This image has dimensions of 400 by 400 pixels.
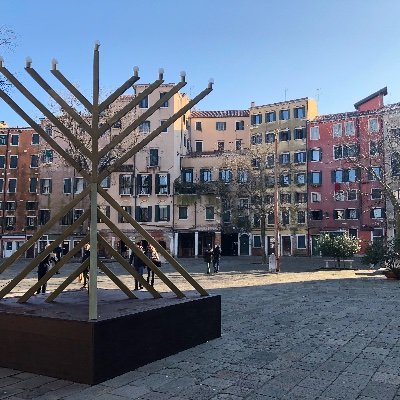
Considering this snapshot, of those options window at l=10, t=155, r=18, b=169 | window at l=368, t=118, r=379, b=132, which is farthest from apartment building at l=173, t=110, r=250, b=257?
window at l=10, t=155, r=18, b=169

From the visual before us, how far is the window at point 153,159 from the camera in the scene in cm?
5539

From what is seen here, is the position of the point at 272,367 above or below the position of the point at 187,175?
below

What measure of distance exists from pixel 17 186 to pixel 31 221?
16.3 feet

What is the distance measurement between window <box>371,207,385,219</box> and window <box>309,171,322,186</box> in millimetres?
7018

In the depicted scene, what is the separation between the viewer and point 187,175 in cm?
5712

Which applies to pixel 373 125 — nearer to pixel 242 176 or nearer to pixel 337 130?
pixel 337 130

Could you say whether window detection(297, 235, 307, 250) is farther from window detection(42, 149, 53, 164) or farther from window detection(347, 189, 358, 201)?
window detection(42, 149, 53, 164)

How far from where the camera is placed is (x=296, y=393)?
6141 millimetres

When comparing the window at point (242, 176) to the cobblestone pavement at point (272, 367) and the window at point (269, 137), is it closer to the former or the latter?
the window at point (269, 137)

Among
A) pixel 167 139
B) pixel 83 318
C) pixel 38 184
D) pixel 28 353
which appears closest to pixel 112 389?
pixel 83 318

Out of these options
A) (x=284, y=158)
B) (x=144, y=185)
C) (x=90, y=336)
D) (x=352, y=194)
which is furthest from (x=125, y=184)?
(x=90, y=336)

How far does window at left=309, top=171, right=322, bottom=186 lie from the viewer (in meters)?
55.7

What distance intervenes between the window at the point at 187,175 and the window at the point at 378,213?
848 inches

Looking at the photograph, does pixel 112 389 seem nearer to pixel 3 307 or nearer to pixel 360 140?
pixel 3 307
